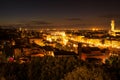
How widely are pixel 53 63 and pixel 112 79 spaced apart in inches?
126

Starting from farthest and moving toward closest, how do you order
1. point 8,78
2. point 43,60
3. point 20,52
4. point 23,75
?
point 20,52 → point 43,60 → point 23,75 → point 8,78

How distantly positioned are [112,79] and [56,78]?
2.13 metres

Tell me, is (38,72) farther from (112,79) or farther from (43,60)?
(112,79)

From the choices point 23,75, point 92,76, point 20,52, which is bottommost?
point 20,52

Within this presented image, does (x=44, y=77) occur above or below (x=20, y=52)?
above

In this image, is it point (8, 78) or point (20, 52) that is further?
point (20, 52)

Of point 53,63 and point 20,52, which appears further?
point 20,52

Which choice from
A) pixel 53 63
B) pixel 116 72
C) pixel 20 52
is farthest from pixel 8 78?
pixel 20 52

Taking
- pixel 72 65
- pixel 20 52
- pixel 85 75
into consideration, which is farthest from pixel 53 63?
pixel 20 52

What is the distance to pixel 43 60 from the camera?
10859 mm

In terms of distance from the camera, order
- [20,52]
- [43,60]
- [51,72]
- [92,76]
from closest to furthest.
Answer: [92,76], [51,72], [43,60], [20,52]

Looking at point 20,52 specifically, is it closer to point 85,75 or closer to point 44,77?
point 44,77

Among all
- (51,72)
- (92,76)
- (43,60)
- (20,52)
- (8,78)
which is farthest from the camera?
(20,52)

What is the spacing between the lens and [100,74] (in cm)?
712
